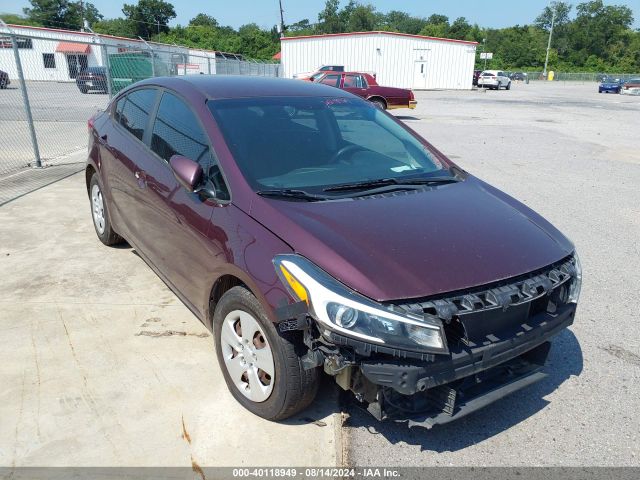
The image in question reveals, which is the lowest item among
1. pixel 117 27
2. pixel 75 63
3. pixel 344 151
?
pixel 344 151

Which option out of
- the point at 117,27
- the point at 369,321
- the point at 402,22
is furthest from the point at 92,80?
the point at 402,22

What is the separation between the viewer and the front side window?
309 cm

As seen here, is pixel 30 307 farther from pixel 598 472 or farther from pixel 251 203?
pixel 598 472

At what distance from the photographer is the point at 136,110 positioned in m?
Answer: 4.28

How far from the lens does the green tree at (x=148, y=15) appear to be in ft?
305

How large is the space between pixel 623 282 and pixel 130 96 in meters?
4.72

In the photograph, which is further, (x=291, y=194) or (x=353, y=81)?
(x=353, y=81)

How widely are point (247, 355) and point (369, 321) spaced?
0.85 metres

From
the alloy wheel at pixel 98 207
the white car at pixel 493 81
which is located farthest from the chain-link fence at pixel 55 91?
the white car at pixel 493 81

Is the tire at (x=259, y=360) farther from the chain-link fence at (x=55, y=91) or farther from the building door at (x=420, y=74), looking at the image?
the building door at (x=420, y=74)

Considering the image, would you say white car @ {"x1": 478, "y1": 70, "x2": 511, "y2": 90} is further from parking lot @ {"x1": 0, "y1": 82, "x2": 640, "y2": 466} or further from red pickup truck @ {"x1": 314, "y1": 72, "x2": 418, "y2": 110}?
parking lot @ {"x1": 0, "y1": 82, "x2": 640, "y2": 466}

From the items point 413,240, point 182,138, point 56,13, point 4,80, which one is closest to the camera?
point 413,240

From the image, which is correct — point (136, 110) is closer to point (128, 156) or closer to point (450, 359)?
point (128, 156)

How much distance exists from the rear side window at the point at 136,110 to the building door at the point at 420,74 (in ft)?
143
